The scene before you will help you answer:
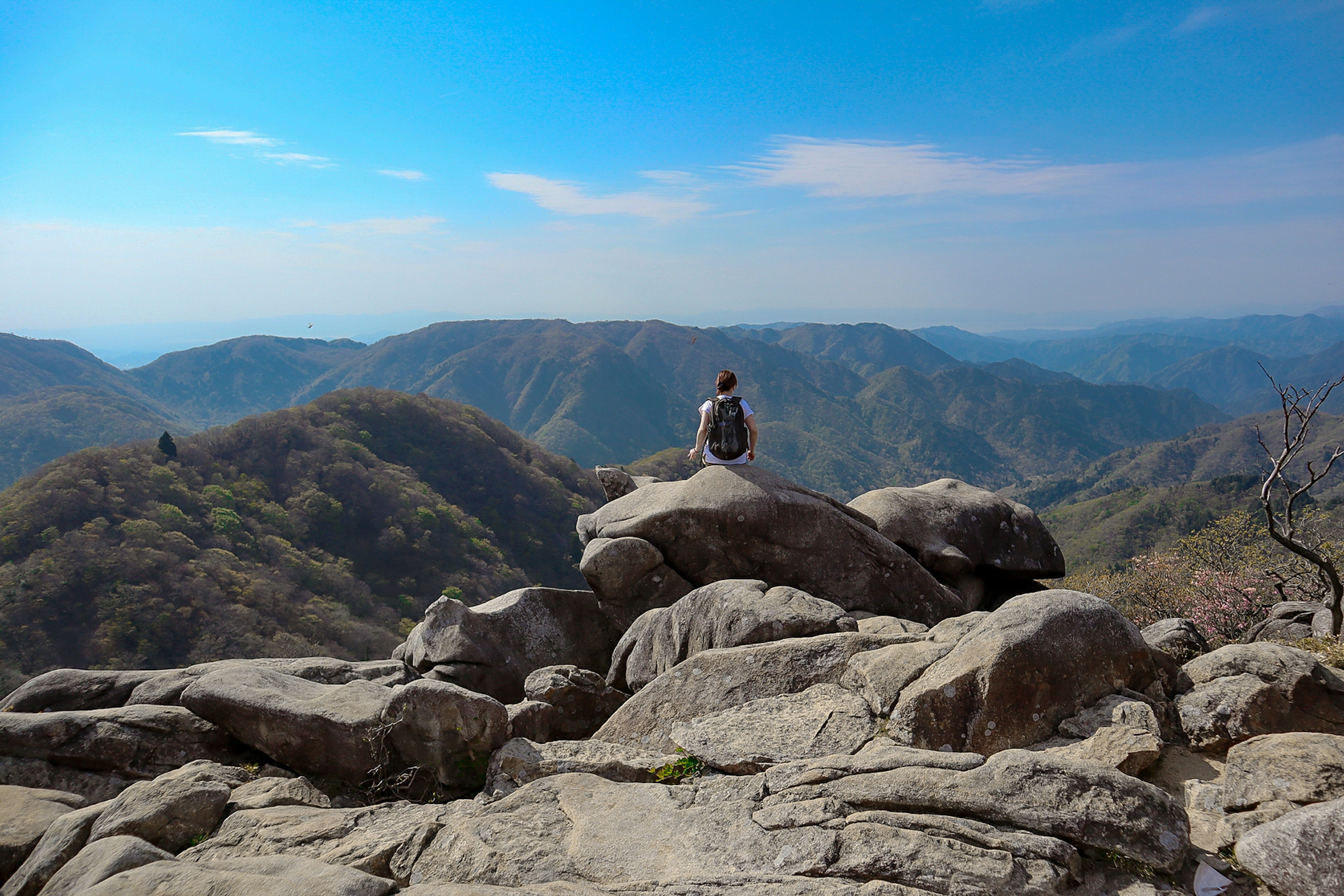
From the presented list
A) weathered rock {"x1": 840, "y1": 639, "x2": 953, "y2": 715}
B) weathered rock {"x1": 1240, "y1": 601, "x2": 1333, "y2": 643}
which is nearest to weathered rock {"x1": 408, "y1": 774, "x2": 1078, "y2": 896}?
weathered rock {"x1": 840, "y1": 639, "x2": 953, "y2": 715}

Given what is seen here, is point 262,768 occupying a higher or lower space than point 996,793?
lower

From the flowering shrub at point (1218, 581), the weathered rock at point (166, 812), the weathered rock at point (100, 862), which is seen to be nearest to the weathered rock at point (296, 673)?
the weathered rock at point (166, 812)

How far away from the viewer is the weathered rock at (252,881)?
5.88 metres

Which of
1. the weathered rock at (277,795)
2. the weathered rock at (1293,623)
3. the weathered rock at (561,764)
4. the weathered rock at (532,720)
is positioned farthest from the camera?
the weathered rock at (1293,623)

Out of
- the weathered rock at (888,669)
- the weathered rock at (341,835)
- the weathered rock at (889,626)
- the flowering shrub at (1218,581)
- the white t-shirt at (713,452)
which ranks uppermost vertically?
the white t-shirt at (713,452)

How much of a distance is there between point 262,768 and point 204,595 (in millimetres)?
57740

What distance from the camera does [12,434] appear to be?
149 m

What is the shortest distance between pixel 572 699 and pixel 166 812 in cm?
519

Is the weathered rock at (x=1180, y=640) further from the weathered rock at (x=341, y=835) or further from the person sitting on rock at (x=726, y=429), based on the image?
the weathered rock at (x=341, y=835)

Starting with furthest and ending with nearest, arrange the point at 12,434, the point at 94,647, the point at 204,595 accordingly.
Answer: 1. the point at 12,434
2. the point at 204,595
3. the point at 94,647

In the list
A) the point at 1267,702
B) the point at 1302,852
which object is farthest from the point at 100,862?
the point at 1267,702

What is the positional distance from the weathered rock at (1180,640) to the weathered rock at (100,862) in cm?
1281

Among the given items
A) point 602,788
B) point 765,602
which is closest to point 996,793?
point 602,788

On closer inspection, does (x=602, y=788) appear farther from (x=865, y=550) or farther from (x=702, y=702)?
(x=865, y=550)
